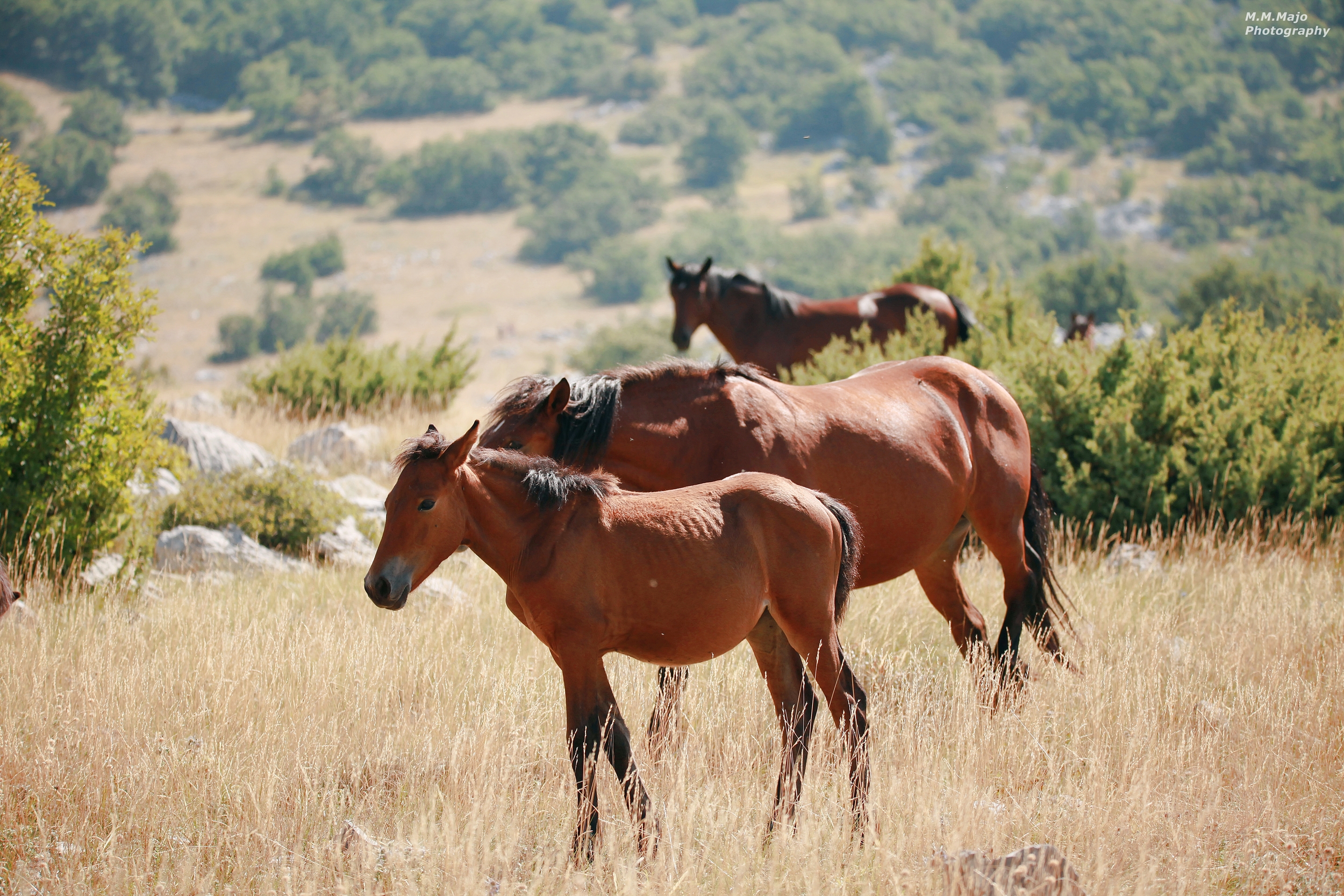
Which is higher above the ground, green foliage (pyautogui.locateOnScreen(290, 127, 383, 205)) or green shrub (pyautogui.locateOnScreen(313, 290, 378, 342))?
green foliage (pyautogui.locateOnScreen(290, 127, 383, 205))

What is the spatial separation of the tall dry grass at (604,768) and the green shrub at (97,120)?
113 metres

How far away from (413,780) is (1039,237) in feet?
318

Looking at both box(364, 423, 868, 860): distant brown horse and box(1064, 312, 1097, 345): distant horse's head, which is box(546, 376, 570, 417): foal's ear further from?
box(1064, 312, 1097, 345): distant horse's head

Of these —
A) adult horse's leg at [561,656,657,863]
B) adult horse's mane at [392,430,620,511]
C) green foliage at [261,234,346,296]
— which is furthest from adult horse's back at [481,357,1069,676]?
green foliage at [261,234,346,296]

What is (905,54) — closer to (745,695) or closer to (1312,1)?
(1312,1)

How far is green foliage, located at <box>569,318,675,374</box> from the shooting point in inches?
2207

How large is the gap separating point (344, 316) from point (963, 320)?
69.8m

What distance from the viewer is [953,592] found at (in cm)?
570

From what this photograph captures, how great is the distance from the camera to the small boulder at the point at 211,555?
24.4 feet

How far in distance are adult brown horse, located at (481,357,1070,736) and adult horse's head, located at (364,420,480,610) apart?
0.88 m

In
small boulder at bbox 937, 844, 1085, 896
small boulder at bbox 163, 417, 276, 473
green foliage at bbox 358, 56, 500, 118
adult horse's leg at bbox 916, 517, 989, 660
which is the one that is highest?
small boulder at bbox 937, 844, 1085, 896

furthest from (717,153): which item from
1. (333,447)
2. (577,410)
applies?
(577,410)

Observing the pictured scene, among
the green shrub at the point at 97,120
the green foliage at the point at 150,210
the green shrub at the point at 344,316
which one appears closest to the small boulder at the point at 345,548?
the green shrub at the point at 344,316

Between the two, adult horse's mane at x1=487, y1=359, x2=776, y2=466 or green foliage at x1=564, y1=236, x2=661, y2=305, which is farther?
green foliage at x1=564, y1=236, x2=661, y2=305
